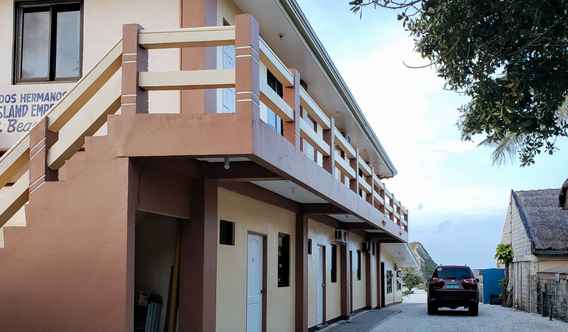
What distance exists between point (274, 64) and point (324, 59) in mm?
6259

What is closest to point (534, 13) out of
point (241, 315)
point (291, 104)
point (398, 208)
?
point (291, 104)

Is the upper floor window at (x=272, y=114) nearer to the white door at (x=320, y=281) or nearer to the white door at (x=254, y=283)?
the white door at (x=254, y=283)

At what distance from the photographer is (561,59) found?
1123cm

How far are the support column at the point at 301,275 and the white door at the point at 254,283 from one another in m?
2.49

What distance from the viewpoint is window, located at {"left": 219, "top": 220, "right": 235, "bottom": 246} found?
463 inches

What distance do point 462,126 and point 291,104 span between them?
177 inches

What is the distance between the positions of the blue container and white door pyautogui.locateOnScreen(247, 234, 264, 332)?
79.3ft

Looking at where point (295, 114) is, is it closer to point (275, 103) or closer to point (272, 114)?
point (275, 103)

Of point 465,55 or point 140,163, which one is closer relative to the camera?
point 140,163

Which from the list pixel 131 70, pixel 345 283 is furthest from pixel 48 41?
pixel 345 283

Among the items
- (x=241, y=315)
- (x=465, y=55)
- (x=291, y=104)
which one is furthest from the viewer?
(x=241, y=315)

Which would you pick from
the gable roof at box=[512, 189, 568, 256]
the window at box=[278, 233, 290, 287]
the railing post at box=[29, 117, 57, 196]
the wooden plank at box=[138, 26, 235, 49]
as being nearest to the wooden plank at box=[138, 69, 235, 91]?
the wooden plank at box=[138, 26, 235, 49]

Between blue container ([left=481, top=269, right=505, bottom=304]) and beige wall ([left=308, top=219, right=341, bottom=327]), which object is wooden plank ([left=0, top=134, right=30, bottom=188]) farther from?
blue container ([left=481, top=269, right=505, bottom=304])

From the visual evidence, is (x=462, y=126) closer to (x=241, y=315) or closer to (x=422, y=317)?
(x=241, y=315)
